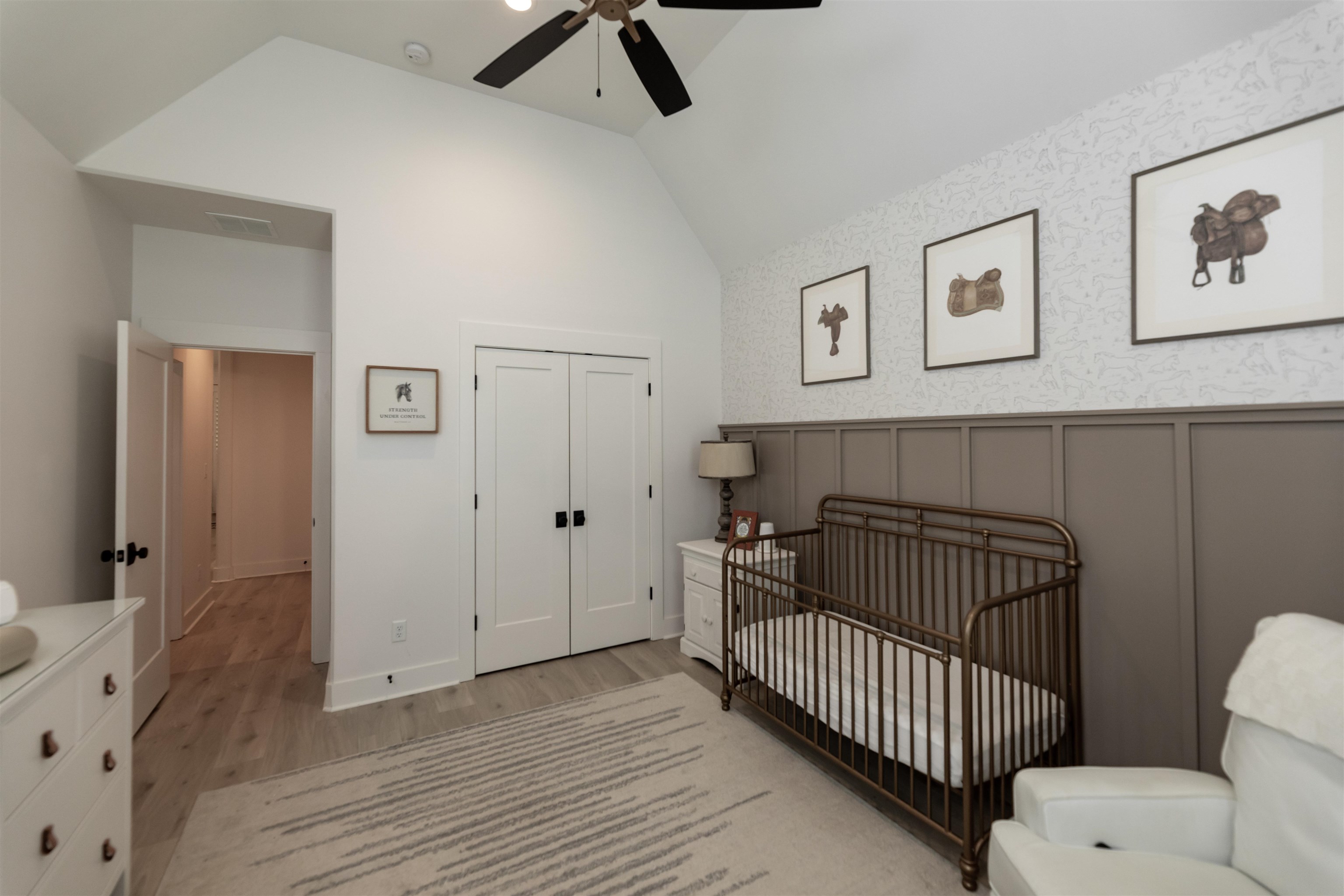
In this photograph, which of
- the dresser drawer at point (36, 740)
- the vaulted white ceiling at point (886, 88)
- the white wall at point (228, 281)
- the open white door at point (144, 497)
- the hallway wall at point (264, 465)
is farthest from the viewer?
the hallway wall at point (264, 465)

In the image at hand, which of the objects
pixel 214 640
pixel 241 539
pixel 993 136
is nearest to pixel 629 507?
pixel 993 136

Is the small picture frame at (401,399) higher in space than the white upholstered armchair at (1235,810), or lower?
higher

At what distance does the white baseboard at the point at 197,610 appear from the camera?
3818 mm

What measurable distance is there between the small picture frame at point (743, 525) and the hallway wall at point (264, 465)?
4317 mm

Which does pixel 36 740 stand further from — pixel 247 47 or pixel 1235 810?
pixel 247 47

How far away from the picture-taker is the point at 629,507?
359 cm

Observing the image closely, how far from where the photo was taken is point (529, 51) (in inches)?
74.7

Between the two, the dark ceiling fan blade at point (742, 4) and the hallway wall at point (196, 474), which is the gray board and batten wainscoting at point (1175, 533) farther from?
the hallway wall at point (196, 474)

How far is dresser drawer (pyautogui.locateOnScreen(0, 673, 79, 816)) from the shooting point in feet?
3.36

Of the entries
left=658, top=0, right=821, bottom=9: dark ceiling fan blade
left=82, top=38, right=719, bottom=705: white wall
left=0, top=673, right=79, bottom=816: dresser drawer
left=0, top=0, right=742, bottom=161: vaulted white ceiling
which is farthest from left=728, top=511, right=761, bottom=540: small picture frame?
left=0, top=673, right=79, bottom=816: dresser drawer

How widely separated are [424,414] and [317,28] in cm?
195

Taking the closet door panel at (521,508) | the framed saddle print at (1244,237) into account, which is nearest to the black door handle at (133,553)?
the closet door panel at (521,508)

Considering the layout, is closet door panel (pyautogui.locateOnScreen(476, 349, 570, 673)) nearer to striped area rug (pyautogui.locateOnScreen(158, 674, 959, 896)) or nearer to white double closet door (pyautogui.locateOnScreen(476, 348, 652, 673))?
white double closet door (pyautogui.locateOnScreen(476, 348, 652, 673))

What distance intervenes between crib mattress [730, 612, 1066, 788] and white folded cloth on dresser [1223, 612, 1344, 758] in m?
0.48
